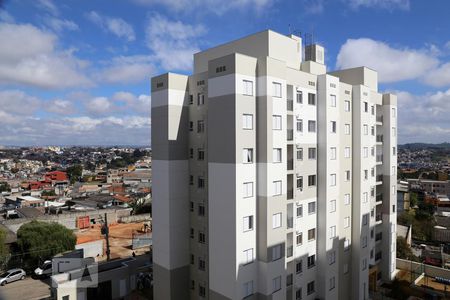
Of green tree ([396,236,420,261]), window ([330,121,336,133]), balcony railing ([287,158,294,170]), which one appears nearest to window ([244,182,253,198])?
balcony railing ([287,158,294,170])

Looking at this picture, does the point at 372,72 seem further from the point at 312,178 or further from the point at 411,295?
the point at 411,295

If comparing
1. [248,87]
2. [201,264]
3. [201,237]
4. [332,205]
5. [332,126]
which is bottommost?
[201,264]

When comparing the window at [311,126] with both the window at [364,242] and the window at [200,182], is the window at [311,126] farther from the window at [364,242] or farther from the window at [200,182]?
the window at [364,242]

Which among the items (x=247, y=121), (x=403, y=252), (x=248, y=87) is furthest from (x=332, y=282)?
(x=403, y=252)

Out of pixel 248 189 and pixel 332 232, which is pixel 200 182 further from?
pixel 332 232

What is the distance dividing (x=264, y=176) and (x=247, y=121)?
3.50 meters

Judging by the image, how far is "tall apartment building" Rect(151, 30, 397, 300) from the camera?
18.5m

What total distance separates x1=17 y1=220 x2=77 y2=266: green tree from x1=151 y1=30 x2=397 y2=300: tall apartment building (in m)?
18.7

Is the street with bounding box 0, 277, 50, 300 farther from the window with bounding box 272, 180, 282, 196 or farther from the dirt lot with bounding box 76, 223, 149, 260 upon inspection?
the window with bounding box 272, 180, 282, 196

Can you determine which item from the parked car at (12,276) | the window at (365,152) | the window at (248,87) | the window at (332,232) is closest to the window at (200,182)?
the window at (248,87)

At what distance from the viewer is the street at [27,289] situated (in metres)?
29.2

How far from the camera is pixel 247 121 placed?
18594 mm

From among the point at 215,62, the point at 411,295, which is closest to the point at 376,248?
the point at 411,295

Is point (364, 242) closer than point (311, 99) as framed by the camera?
A: No
